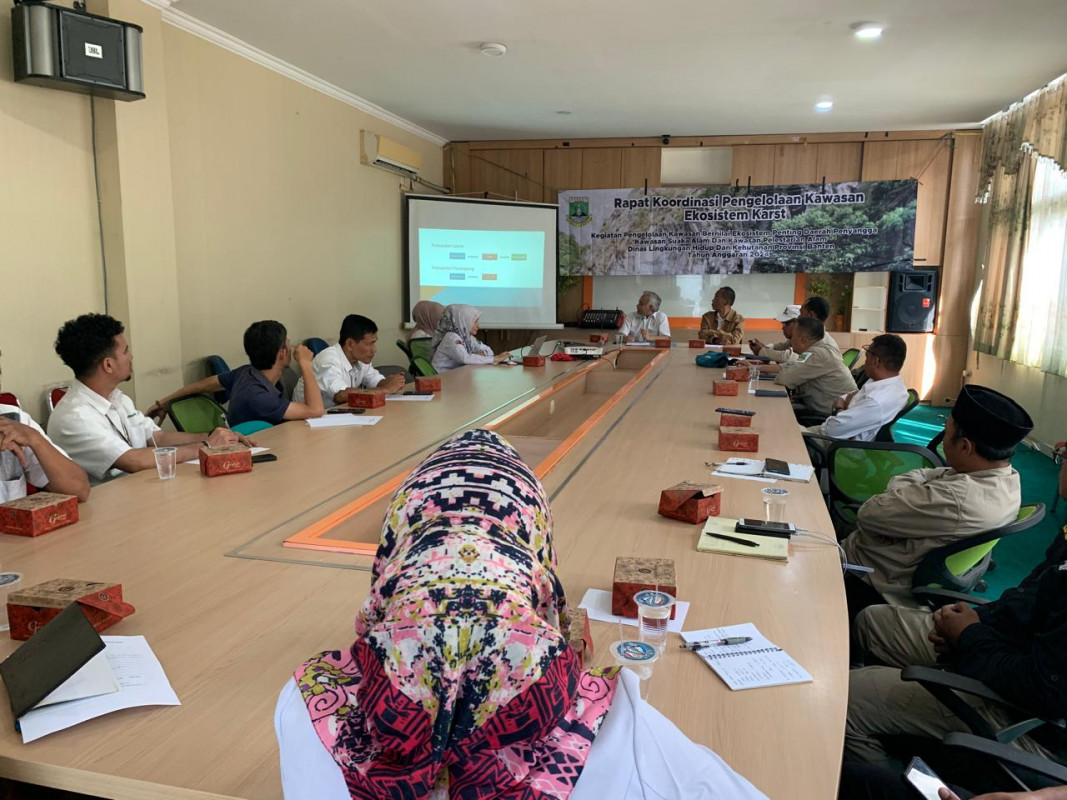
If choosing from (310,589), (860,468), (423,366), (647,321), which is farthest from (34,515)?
(647,321)

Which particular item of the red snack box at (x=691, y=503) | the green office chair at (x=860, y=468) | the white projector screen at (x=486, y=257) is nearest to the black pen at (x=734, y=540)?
the red snack box at (x=691, y=503)

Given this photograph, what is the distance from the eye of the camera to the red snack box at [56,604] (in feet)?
4.32

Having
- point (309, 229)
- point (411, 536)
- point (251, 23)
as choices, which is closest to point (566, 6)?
point (251, 23)

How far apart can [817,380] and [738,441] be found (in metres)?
2.30

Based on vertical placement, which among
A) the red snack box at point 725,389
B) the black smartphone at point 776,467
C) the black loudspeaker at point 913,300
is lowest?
the black smartphone at point 776,467

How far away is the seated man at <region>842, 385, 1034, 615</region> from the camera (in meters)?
2.13

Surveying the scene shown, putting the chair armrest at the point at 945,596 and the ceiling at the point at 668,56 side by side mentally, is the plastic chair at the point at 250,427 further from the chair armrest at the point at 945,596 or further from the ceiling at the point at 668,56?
the ceiling at the point at 668,56

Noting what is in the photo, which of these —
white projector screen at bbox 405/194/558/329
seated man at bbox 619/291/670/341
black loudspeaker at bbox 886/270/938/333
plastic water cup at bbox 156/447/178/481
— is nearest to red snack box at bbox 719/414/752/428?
plastic water cup at bbox 156/447/178/481

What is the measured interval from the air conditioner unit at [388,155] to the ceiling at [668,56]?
0.35 meters

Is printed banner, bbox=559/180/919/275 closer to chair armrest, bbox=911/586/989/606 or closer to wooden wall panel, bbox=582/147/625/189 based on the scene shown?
wooden wall panel, bbox=582/147/625/189

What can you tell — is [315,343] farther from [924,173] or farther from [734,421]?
[924,173]

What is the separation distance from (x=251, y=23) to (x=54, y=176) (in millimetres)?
1665

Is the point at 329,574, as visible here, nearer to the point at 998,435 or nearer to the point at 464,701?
the point at 464,701

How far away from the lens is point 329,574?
166cm
